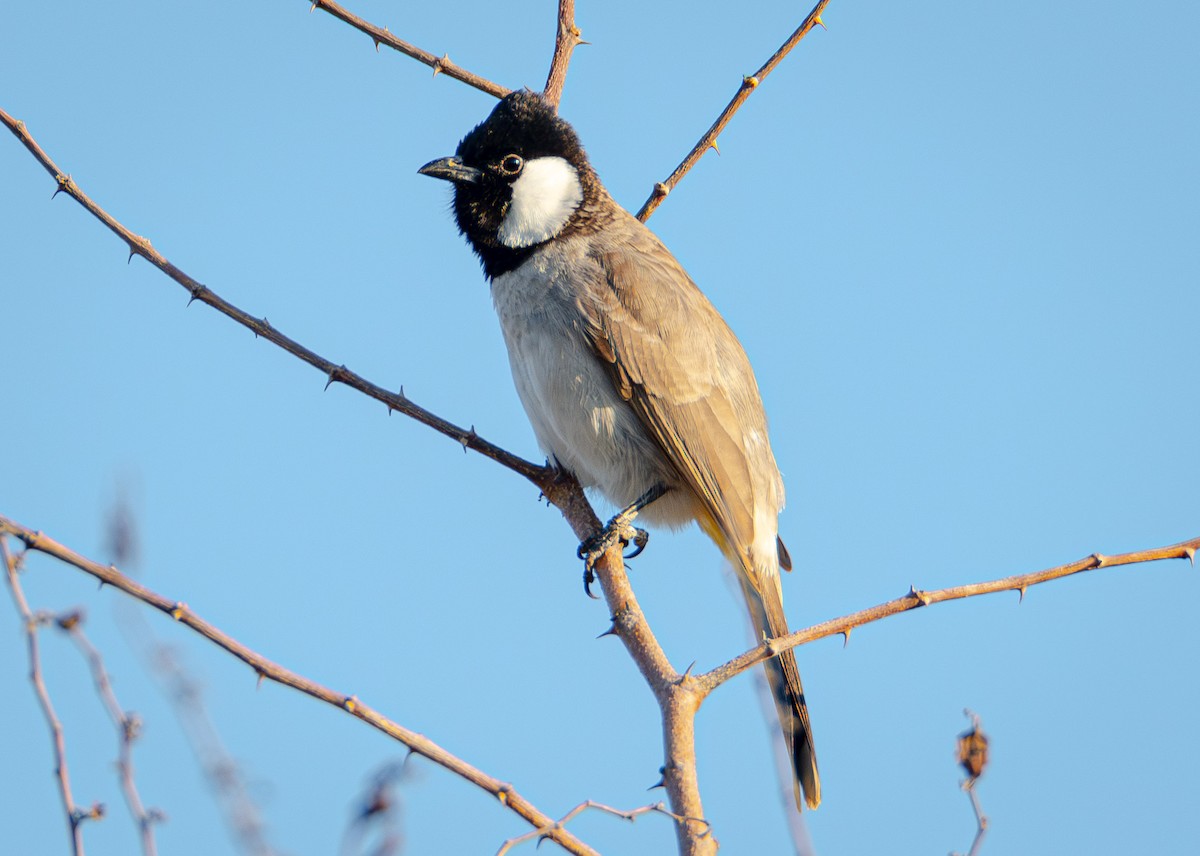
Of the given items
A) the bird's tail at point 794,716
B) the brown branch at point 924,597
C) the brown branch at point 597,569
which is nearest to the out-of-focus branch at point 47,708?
the brown branch at point 597,569

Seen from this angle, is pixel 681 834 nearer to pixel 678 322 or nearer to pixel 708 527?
pixel 708 527

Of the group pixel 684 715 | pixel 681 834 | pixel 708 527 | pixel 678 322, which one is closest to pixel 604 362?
pixel 678 322

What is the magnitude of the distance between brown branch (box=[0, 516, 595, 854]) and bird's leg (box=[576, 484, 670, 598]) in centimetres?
163

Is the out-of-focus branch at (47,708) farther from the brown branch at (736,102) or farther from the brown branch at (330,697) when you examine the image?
the brown branch at (736,102)

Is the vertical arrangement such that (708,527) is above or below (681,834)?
above

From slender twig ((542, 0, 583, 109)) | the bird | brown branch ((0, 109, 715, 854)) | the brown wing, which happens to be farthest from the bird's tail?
slender twig ((542, 0, 583, 109))

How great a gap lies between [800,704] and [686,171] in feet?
6.41

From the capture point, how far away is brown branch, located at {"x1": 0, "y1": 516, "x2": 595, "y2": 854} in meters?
2.03

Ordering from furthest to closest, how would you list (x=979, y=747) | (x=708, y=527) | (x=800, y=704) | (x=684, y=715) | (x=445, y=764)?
(x=708, y=527) < (x=800, y=704) < (x=684, y=715) < (x=979, y=747) < (x=445, y=764)

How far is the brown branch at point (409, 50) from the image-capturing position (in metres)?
4.17

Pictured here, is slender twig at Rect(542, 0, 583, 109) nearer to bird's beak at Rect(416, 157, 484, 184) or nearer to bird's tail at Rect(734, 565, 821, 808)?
bird's beak at Rect(416, 157, 484, 184)

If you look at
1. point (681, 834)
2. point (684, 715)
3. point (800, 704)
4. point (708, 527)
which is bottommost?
point (681, 834)

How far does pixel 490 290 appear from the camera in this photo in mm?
4859

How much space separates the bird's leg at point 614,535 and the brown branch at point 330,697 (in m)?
1.63
